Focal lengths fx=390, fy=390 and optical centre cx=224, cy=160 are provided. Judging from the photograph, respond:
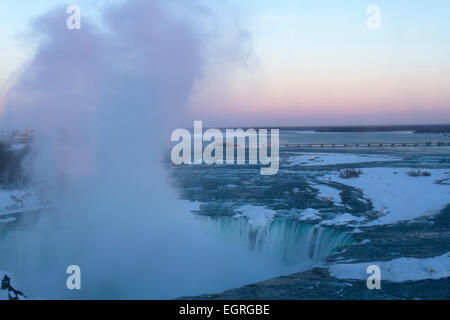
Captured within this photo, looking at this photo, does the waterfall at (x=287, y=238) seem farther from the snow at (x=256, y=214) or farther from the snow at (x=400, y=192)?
the snow at (x=400, y=192)

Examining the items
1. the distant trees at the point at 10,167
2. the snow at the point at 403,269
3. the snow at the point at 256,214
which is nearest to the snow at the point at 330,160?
the snow at the point at 256,214

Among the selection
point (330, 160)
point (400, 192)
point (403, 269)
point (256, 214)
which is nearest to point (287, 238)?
point (256, 214)

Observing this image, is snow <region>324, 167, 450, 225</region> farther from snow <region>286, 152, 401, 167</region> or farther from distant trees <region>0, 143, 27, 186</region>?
distant trees <region>0, 143, 27, 186</region>

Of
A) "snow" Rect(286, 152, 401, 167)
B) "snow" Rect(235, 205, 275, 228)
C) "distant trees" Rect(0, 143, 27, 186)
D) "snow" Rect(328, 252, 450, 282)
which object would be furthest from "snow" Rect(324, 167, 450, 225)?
"distant trees" Rect(0, 143, 27, 186)

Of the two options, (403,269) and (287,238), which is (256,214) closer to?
(287,238)
